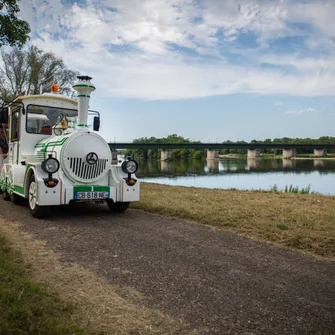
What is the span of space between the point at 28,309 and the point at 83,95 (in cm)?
619

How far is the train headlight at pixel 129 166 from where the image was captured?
827 centimetres

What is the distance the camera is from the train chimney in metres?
8.07

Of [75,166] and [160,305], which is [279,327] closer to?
[160,305]

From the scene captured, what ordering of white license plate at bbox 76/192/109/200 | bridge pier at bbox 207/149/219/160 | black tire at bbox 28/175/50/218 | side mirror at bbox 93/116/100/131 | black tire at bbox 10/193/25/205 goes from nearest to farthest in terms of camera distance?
black tire at bbox 28/175/50/218
white license plate at bbox 76/192/109/200
side mirror at bbox 93/116/100/131
black tire at bbox 10/193/25/205
bridge pier at bbox 207/149/219/160

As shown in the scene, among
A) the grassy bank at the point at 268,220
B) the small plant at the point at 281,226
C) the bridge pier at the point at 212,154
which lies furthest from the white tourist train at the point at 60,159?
the bridge pier at the point at 212,154

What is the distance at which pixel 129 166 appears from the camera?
827cm

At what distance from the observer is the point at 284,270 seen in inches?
169

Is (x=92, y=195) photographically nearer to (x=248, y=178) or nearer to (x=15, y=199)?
(x=15, y=199)

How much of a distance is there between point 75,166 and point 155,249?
339 cm

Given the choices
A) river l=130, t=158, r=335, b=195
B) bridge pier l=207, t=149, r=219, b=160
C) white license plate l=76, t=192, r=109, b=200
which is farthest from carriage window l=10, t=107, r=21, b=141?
bridge pier l=207, t=149, r=219, b=160

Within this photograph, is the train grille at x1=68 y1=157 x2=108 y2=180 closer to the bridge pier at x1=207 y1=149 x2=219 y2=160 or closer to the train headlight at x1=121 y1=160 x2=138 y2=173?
the train headlight at x1=121 y1=160 x2=138 y2=173

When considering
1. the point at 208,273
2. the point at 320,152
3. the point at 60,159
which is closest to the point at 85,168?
the point at 60,159

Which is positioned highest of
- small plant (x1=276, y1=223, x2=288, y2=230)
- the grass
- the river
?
small plant (x1=276, y1=223, x2=288, y2=230)

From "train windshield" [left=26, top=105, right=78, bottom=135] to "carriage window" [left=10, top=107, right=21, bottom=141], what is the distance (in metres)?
0.36
